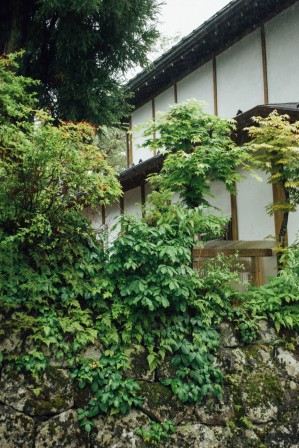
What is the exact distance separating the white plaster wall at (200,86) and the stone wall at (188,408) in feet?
28.6

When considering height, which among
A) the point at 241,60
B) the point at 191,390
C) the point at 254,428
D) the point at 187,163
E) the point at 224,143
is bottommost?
the point at 254,428

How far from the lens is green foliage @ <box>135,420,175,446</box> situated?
5.02 meters

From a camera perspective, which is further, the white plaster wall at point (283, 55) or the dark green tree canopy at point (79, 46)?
the white plaster wall at point (283, 55)

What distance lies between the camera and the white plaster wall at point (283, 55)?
33.9ft

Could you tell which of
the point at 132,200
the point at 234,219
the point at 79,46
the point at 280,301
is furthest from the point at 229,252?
the point at 132,200

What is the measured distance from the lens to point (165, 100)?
1530 cm

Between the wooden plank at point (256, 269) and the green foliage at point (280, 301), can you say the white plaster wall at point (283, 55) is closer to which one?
the wooden plank at point (256, 269)

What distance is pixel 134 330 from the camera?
554 cm

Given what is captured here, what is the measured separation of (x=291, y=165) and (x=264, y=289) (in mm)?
2303

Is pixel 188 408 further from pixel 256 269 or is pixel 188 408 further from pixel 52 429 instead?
pixel 256 269

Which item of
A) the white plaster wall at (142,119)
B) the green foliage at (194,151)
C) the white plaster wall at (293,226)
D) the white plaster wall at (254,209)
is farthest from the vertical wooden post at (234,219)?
the white plaster wall at (142,119)

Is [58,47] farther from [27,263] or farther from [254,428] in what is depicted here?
[254,428]

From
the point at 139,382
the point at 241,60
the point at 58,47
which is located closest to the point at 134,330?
the point at 139,382

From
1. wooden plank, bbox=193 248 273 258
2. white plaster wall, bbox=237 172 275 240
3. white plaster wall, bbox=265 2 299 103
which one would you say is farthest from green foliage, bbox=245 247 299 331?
white plaster wall, bbox=265 2 299 103
